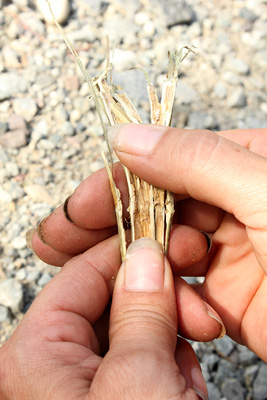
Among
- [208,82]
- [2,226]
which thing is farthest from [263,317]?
[208,82]

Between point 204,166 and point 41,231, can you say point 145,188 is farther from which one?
point 41,231

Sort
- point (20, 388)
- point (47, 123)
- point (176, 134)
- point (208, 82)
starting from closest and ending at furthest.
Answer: point (20, 388) → point (176, 134) → point (47, 123) → point (208, 82)

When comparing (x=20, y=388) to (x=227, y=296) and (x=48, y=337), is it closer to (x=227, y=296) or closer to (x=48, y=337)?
(x=48, y=337)

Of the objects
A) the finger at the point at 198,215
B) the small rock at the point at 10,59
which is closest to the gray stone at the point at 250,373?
the finger at the point at 198,215

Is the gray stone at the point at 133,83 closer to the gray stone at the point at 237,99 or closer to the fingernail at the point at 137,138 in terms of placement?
the gray stone at the point at 237,99

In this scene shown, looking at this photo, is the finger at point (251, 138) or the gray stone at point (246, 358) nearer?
the finger at point (251, 138)

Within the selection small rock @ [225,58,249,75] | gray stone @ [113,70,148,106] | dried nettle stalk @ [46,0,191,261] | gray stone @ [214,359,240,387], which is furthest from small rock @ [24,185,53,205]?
small rock @ [225,58,249,75]
